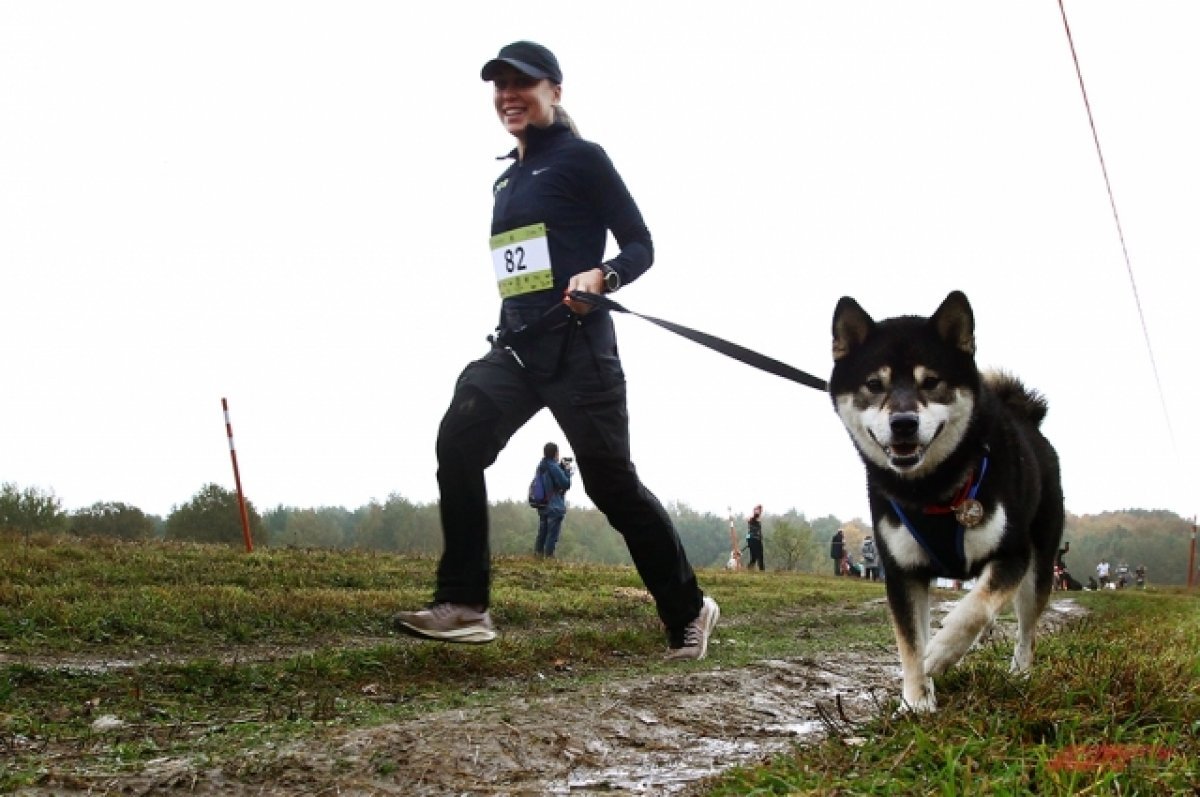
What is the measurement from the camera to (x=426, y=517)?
8612 centimetres

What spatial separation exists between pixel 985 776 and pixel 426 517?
85668mm

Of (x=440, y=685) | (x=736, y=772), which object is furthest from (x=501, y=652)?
(x=736, y=772)

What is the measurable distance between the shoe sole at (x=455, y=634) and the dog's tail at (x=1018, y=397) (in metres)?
2.72

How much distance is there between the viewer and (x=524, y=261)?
525cm

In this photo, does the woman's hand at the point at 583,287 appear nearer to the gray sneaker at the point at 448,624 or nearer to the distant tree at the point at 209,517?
the gray sneaker at the point at 448,624

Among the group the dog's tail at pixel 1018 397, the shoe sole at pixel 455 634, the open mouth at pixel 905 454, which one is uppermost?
the dog's tail at pixel 1018 397

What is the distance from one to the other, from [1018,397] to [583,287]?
2.16m

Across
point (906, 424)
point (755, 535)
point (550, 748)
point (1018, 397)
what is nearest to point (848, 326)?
point (906, 424)

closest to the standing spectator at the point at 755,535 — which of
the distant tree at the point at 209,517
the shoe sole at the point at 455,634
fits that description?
the distant tree at the point at 209,517

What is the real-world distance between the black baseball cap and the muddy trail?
2.99 m

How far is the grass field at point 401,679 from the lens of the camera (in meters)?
2.57

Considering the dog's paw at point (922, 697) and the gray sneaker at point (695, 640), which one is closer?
the dog's paw at point (922, 697)

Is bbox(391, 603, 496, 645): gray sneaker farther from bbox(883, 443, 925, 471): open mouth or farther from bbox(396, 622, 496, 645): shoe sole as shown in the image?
bbox(883, 443, 925, 471): open mouth

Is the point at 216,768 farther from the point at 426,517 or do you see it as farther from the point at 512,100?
the point at 426,517
